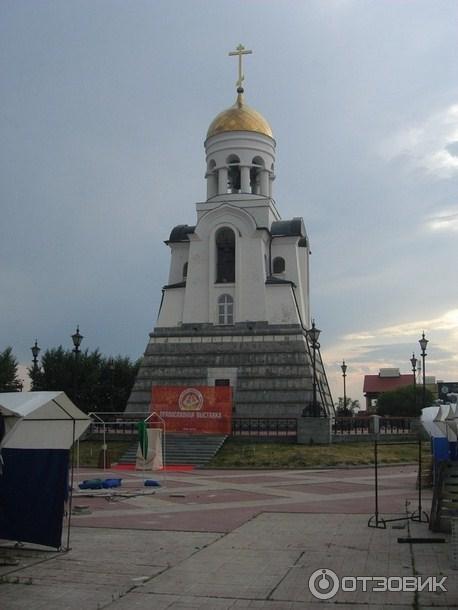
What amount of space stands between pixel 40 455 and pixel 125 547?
2.09m

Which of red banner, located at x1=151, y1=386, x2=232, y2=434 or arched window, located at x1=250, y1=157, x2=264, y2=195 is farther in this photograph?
arched window, located at x1=250, y1=157, x2=264, y2=195

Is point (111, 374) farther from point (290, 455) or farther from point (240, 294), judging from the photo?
point (290, 455)

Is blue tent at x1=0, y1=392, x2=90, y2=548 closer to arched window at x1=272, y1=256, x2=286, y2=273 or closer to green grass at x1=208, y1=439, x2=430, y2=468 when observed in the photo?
green grass at x1=208, y1=439, x2=430, y2=468

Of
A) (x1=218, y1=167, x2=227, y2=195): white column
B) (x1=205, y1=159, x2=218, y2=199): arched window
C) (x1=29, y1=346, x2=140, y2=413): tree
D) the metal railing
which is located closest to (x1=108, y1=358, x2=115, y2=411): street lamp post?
(x1=29, y1=346, x2=140, y2=413): tree

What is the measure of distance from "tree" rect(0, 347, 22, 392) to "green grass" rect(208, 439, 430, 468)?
2154 centimetres

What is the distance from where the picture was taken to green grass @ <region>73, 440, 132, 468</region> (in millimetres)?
28969

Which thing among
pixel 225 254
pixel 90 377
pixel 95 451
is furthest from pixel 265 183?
pixel 95 451

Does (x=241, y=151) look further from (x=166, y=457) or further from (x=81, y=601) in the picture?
(x=81, y=601)

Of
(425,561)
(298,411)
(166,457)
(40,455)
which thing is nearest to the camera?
(425,561)

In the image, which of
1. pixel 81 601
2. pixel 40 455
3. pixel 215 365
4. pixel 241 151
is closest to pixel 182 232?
pixel 241 151

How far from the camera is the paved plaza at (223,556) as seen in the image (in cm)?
795

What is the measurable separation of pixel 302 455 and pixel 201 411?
5706mm

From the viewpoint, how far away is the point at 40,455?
1104 centimetres

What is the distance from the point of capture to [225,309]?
4194cm
